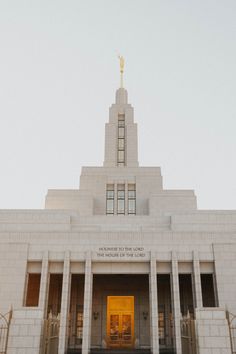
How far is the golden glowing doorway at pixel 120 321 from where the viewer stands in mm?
28391

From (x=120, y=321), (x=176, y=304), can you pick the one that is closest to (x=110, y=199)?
(x=120, y=321)

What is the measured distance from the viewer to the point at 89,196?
38188mm

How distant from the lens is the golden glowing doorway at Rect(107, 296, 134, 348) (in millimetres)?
28391

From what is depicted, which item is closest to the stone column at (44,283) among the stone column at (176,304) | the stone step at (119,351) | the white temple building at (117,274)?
the white temple building at (117,274)

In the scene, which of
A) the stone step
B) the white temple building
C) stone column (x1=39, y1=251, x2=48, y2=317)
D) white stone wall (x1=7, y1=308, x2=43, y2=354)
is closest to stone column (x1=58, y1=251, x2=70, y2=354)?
the white temple building

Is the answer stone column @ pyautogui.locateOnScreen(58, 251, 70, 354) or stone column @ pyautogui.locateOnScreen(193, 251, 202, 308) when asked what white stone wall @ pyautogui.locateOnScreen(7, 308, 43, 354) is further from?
stone column @ pyautogui.locateOnScreen(193, 251, 202, 308)

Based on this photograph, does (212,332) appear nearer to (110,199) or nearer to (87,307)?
(87,307)

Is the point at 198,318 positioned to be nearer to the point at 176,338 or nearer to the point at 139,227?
the point at 176,338

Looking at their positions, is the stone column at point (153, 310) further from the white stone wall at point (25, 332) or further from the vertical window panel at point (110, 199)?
the vertical window panel at point (110, 199)

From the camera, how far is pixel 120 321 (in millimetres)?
28984

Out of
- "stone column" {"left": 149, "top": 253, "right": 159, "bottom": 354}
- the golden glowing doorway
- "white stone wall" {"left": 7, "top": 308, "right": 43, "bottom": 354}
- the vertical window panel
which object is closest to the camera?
"white stone wall" {"left": 7, "top": 308, "right": 43, "bottom": 354}

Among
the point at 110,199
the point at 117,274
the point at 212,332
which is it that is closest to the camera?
the point at 212,332

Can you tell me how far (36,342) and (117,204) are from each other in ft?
89.7

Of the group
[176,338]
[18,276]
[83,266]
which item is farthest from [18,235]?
[176,338]
